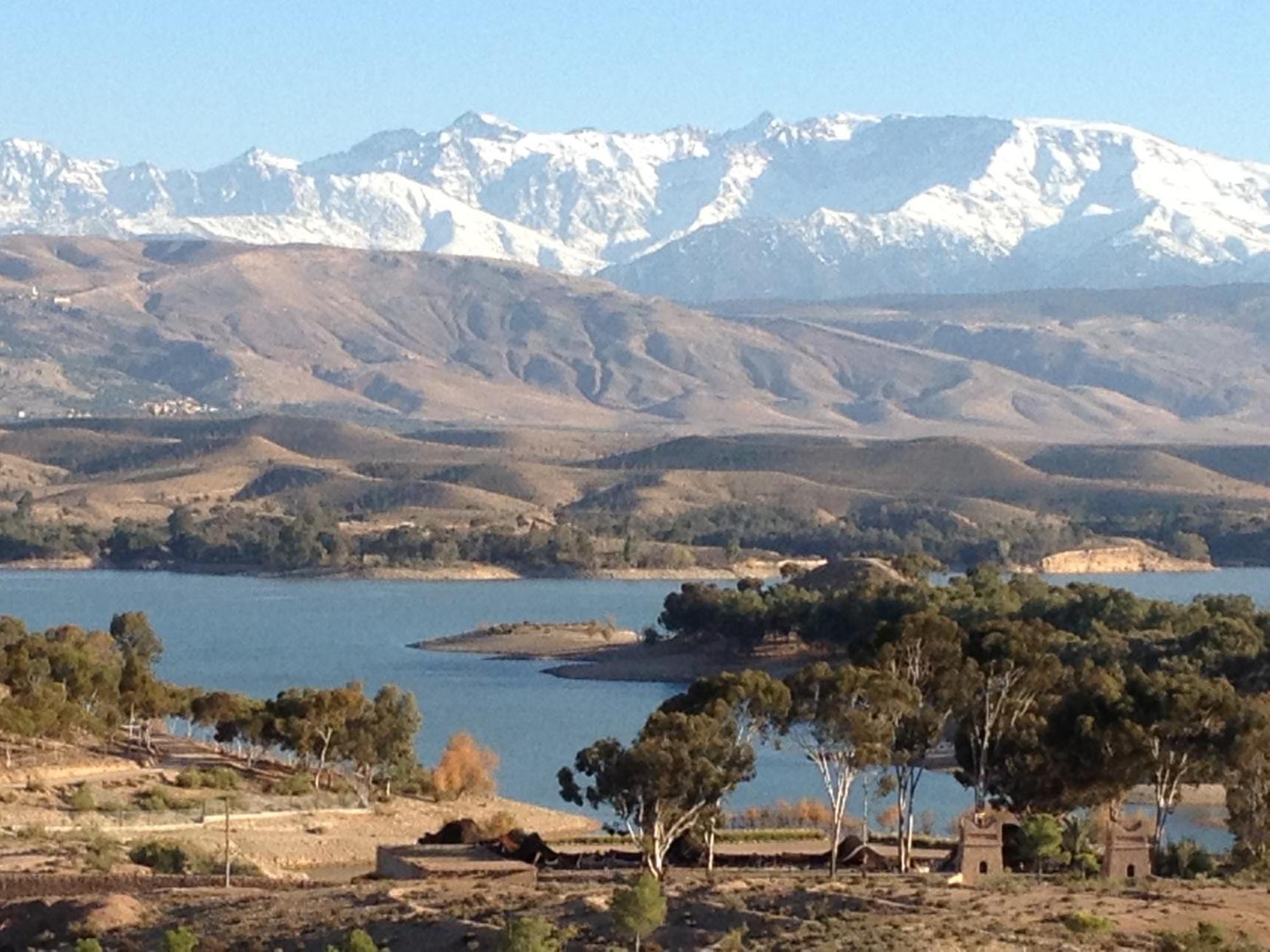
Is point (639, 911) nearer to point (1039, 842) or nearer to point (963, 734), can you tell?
point (1039, 842)

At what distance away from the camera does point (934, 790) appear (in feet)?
231

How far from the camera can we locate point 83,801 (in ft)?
189

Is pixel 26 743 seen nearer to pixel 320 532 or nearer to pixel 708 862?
pixel 708 862

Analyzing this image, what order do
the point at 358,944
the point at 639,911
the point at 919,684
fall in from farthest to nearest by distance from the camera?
1. the point at 919,684
2. the point at 639,911
3. the point at 358,944

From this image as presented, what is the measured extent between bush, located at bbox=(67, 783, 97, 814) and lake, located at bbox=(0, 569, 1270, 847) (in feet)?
45.2

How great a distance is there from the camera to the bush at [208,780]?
205ft

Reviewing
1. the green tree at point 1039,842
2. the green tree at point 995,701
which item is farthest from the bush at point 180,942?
the green tree at point 995,701

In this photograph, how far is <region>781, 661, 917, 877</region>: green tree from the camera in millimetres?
47688

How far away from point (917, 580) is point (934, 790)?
160 feet

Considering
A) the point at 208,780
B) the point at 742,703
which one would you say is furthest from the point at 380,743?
the point at 742,703

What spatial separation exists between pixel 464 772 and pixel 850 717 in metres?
20.8

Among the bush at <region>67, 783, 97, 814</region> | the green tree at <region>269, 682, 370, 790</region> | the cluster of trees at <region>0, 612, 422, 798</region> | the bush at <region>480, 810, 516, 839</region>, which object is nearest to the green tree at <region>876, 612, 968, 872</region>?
the bush at <region>480, 810, 516, 839</region>

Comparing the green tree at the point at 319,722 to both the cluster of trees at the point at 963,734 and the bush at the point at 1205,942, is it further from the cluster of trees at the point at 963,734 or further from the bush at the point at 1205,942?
the bush at the point at 1205,942

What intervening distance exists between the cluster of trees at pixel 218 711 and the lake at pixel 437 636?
4870 millimetres
